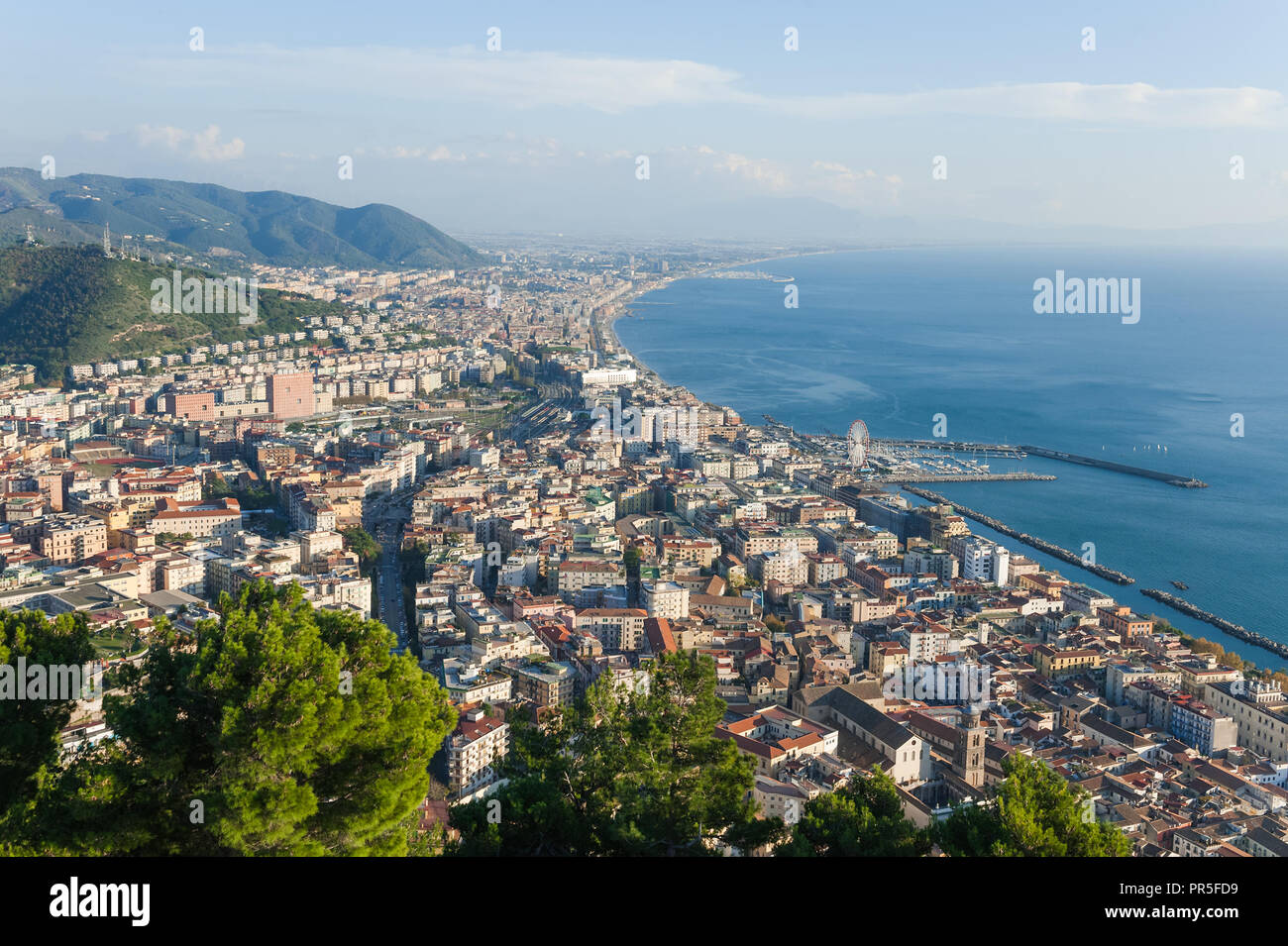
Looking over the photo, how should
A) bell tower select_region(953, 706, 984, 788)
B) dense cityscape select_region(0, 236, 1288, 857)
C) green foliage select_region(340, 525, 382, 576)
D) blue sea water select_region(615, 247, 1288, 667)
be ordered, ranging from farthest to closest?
blue sea water select_region(615, 247, 1288, 667) → green foliage select_region(340, 525, 382, 576) → bell tower select_region(953, 706, 984, 788) → dense cityscape select_region(0, 236, 1288, 857)

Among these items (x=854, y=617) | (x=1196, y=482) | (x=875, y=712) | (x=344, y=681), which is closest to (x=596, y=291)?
(x=1196, y=482)

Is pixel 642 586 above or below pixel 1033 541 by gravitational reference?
above

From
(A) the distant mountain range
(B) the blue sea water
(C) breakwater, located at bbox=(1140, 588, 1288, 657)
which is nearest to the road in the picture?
(B) the blue sea water

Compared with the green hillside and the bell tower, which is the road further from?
the green hillside

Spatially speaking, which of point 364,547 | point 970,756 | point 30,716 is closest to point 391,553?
point 364,547

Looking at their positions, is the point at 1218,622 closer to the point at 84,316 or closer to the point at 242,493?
the point at 242,493
